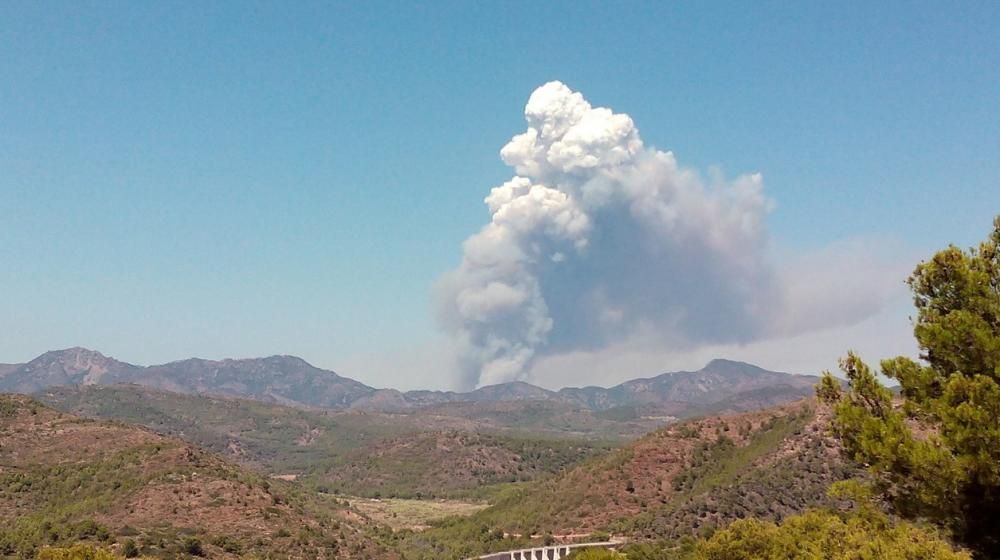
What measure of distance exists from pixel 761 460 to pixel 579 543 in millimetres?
24622

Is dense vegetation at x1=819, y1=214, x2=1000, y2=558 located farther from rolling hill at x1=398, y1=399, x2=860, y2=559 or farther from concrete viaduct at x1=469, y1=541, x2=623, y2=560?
concrete viaduct at x1=469, y1=541, x2=623, y2=560

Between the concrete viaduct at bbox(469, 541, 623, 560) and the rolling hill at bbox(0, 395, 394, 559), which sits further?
the concrete viaduct at bbox(469, 541, 623, 560)

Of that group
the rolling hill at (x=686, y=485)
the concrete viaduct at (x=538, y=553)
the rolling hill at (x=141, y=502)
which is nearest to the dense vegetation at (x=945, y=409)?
the rolling hill at (x=141, y=502)

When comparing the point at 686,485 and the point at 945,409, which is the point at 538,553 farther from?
the point at 945,409

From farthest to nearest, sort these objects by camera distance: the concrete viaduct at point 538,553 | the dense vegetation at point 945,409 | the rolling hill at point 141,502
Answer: the concrete viaduct at point 538,553, the rolling hill at point 141,502, the dense vegetation at point 945,409

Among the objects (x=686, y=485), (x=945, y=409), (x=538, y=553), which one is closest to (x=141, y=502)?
(x=538, y=553)

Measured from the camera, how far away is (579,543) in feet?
276

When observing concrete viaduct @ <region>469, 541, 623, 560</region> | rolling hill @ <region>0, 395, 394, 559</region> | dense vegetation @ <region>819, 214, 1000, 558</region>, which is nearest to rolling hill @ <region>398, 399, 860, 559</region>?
concrete viaduct @ <region>469, 541, 623, 560</region>

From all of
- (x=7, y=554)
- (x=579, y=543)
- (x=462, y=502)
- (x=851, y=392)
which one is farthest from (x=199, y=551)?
(x=462, y=502)

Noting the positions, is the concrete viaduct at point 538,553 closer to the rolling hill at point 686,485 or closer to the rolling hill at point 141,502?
the rolling hill at point 686,485

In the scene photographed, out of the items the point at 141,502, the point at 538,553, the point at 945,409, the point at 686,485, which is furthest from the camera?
the point at 686,485

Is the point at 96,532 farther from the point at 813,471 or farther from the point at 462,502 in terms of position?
the point at 462,502

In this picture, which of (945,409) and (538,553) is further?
(538,553)

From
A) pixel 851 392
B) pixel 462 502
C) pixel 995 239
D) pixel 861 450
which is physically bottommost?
pixel 462 502
